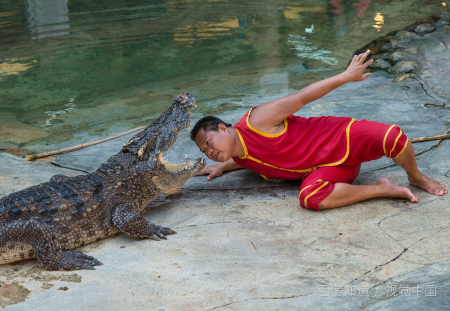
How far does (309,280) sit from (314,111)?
112 inches

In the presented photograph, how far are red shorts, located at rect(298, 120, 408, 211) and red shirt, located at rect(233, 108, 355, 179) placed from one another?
64mm

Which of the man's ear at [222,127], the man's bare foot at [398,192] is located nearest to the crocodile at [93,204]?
the man's ear at [222,127]

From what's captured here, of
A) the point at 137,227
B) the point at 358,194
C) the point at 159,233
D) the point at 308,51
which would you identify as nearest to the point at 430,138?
the point at 358,194

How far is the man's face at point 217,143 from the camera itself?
2971 millimetres

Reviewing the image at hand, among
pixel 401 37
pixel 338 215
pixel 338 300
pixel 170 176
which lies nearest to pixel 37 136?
pixel 170 176

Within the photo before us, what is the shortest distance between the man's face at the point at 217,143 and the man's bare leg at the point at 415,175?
4.05ft

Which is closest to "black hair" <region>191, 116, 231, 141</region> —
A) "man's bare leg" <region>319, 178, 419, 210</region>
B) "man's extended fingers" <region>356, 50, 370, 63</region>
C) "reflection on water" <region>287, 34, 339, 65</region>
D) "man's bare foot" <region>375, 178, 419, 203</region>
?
"man's bare leg" <region>319, 178, 419, 210</region>

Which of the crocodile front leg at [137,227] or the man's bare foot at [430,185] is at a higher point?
the man's bare foot at [430,185]

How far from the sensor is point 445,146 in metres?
3.55

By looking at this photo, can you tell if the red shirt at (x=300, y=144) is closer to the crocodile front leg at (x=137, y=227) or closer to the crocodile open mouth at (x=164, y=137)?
the crocodile open mouth at (x=164, y=137)

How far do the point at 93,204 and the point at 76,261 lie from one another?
430mm

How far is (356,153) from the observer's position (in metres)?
2.92

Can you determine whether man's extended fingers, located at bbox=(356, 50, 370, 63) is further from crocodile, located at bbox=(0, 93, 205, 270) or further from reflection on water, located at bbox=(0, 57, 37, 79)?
reflection on water, located at bbox=(0, 57, 37, 79)

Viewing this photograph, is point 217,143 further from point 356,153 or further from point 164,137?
point 356,153
